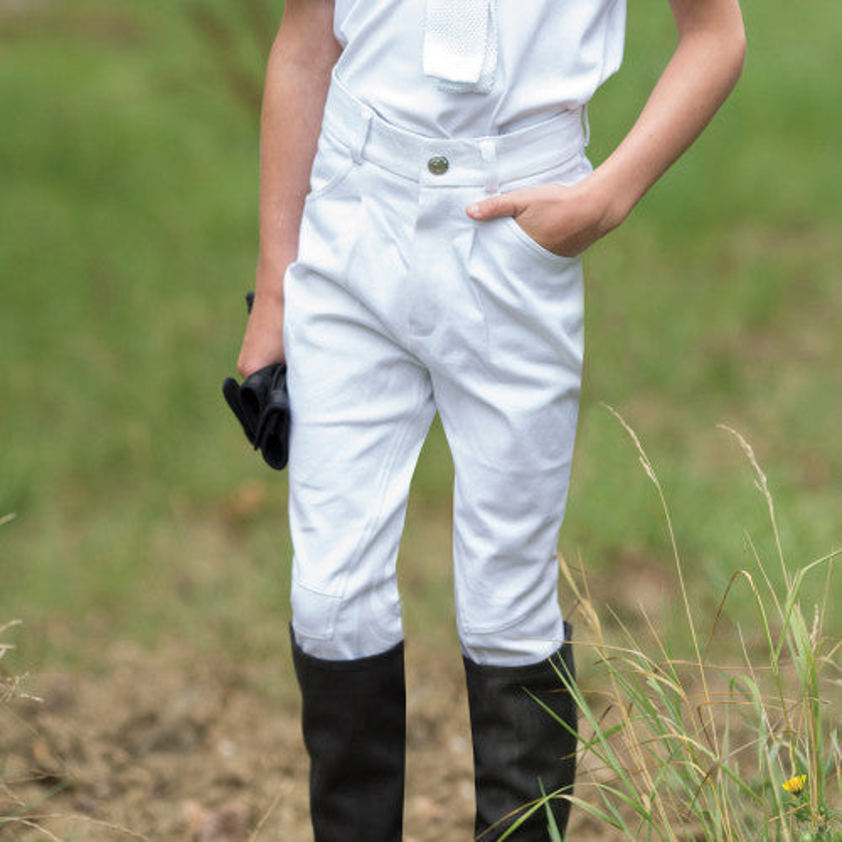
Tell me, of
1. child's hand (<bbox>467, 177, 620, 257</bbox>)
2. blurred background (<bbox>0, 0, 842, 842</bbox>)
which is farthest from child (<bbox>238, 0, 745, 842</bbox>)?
blurred background (<bbox>0, 0, 842, 842</bbox>)

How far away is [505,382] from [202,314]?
3.42 metres

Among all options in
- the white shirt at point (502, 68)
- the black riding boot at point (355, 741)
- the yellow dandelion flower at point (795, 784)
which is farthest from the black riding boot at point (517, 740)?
the white shirt at point (502, 68)

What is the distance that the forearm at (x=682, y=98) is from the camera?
189 centimetres

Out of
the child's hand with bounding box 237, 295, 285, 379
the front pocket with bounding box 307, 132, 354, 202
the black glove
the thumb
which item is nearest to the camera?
the thumb

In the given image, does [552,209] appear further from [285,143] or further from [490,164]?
[285,143]

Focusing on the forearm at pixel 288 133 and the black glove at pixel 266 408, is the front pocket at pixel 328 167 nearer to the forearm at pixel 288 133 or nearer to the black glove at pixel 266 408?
the forearm at pixel 288 133

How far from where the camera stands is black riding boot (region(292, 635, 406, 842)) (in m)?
2.10

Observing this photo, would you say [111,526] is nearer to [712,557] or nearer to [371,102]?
[712,557]

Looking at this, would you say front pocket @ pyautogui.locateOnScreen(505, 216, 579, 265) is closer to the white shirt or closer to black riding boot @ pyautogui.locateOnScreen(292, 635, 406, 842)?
the white shirt

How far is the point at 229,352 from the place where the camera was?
4.90m

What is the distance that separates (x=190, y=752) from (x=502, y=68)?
5.85 ft

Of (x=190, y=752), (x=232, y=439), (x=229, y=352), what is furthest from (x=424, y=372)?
(x=229, y=352)

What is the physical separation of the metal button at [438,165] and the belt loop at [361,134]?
0.11m

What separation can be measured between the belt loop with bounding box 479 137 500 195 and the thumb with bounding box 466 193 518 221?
0.08 ft
